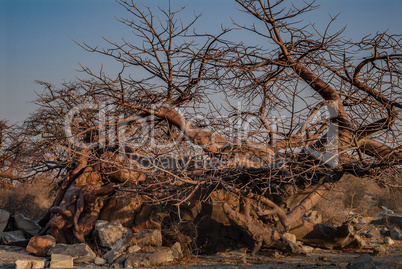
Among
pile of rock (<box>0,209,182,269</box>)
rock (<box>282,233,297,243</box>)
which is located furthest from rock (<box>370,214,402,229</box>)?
pile of rock (<box>0,209,182,269</box>)

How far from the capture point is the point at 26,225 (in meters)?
9.46

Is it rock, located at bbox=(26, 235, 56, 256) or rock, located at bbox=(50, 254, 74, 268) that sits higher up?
rock, located at bbox=(26, 235, 56, 256)

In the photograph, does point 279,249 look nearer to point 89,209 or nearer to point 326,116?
point 326,116

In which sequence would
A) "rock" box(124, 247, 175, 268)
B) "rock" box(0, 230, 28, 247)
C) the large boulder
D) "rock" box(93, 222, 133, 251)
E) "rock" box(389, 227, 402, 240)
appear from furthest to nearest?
1. "rock" box(389, 227, 402, 240)
2. "rock" box(0, 230, 28, 247)
3. the large boulder
4. "rock" box(93, 222, 133, 251)
5. "rock" box(124, 247, 175, 268)

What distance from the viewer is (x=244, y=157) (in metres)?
7.23

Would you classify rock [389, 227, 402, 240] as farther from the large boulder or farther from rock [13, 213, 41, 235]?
rock [13, 213, 41, 235]

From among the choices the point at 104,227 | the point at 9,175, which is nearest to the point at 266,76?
the point at 104,227

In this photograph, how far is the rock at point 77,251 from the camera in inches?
273

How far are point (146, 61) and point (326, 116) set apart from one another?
358cm

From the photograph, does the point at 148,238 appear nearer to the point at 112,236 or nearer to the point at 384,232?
the point at 112,236

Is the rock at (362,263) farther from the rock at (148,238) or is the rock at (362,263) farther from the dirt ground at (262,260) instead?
the rock at (148,238)

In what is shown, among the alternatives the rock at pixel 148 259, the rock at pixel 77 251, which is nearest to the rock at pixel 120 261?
the rock at pixel 148 259

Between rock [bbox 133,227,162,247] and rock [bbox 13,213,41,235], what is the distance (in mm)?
2918

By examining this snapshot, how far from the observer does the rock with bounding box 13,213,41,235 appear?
9.27m
